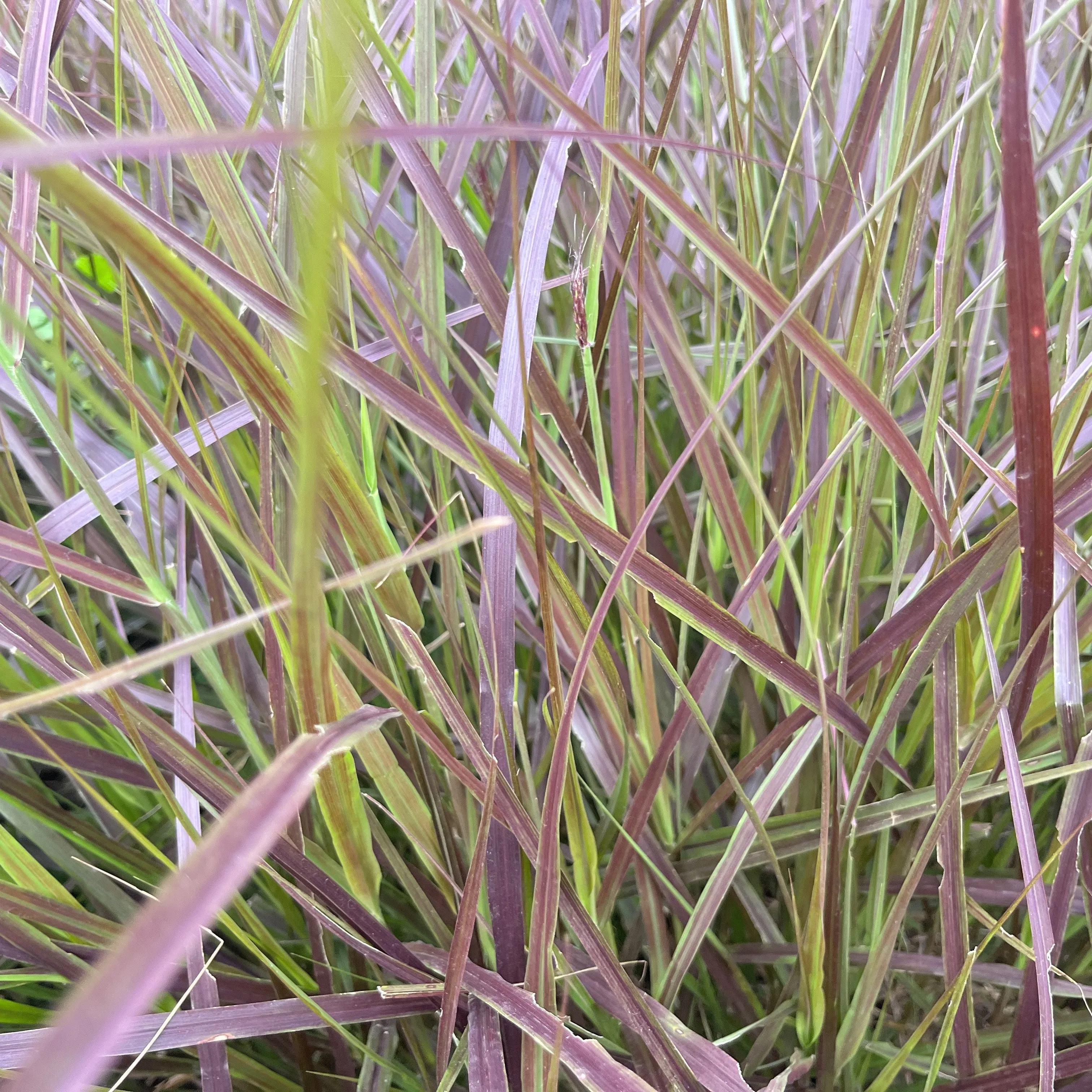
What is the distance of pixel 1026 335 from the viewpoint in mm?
223

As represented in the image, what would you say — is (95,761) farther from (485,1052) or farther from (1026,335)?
(1026,335)

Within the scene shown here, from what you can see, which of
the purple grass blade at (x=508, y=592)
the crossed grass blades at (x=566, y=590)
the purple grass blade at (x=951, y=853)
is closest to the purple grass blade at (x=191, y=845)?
the crossed grass blades at (x=566, y=590)

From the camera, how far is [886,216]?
331 mm

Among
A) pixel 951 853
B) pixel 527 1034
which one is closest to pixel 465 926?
pixel 527 1034

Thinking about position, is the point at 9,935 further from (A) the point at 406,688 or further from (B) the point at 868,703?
(B) the point at 868,703

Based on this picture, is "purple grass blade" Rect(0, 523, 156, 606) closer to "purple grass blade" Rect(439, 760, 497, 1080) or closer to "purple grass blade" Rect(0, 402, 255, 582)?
"purple grass blade" Rect(0, 402, 255, 582)

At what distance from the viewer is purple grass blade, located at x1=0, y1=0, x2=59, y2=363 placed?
313mm

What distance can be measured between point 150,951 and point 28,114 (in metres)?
0.33

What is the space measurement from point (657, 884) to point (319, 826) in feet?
0.57

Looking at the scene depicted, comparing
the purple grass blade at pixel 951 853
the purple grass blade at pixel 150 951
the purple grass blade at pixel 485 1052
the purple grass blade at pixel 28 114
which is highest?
the purple grass blade at pixel 28 114

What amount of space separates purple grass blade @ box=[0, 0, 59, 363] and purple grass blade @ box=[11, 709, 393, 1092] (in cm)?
27

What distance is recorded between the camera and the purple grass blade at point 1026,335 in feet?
0.60

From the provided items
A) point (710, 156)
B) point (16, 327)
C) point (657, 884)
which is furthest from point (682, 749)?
point (16, 327)

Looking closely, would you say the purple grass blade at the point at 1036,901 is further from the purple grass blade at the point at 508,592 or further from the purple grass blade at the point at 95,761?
the purple grass blade at the point at 95,761
